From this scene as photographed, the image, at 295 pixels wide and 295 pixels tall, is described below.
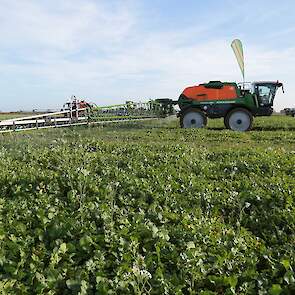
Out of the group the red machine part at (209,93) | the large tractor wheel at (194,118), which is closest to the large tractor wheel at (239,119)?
the red machine part at (209,93)

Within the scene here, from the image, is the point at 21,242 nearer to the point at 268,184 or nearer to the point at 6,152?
the point at 268,184

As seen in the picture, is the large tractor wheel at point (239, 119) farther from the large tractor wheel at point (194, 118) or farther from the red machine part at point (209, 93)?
the large tractor wheel at point (194, 118)

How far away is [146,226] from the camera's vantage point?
14.5 feet

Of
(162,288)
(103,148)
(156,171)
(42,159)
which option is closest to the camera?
(162,288)

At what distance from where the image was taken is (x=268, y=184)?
6477 mm

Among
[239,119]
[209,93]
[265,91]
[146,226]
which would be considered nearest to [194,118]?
[209,93]

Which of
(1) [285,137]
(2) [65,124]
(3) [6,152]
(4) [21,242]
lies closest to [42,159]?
(3) [6,152]

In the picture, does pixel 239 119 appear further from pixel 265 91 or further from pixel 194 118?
pixel 194 118

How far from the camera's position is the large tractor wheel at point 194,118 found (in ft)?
63.9

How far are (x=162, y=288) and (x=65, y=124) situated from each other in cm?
2122

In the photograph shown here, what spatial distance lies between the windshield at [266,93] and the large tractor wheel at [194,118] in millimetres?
2790

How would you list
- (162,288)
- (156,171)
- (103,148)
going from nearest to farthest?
(162,288) < (156,171) < (103,148)

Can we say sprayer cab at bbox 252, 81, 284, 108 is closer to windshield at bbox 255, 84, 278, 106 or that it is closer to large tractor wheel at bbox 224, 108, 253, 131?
windshield at bbox 255, 84, 278, 106

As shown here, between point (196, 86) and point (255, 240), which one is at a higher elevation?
point (196, 86)
